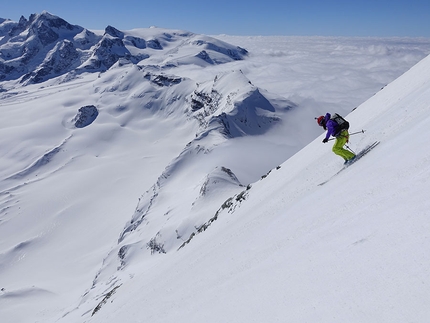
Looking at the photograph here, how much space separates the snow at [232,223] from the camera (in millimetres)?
A: 5828

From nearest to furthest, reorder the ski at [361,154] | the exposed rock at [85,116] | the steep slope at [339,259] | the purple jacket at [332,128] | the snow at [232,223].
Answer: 1. the steep slope at [339,259]
2. the snow at [232,223]
3. the ski at [361,154]
4. the purple jacket at [332,128]
5. the exposed rock at [85,116]

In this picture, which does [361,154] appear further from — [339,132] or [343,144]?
[339,132]

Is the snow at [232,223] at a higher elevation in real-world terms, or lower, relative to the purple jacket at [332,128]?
lower

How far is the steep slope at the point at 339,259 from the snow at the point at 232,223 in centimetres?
4

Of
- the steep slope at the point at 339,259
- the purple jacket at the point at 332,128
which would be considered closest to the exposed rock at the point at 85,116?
the steep slope at the point at 339,259

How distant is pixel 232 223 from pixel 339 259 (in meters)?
13.2

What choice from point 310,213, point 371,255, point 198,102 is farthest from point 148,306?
point 198,102

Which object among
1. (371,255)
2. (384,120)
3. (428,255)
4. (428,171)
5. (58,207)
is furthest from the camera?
(58,207)

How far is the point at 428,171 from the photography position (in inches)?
283

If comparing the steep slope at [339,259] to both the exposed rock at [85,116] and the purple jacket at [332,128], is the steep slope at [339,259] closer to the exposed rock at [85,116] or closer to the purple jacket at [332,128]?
the purple jacket at [332,128]

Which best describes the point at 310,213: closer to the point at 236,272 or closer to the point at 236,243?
the point at 236,272

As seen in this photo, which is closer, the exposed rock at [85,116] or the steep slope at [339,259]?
the steep slope at [339,259]

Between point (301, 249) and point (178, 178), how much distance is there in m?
61.5

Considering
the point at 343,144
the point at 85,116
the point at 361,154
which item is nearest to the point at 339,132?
the point at 343,144
